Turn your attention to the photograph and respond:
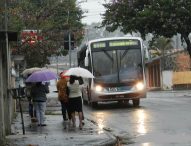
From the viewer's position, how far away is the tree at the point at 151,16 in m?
40.7

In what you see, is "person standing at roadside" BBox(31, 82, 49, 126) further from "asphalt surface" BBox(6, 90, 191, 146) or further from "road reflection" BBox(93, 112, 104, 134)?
"road reflection" BBox(93, 112, 104, 134)

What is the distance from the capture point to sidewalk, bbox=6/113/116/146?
546 inches

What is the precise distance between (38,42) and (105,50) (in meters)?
5.25

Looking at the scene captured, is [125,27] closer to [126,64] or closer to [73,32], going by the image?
[73,32]

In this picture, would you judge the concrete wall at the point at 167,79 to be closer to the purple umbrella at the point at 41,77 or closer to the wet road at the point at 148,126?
the wet road at the point at 148,126

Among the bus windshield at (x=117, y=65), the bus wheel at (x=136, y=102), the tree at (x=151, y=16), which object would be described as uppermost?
the tree at (x=151, y=16)

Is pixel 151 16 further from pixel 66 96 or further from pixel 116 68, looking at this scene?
pixel 66 96

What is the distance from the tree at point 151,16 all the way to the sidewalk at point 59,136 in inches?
900

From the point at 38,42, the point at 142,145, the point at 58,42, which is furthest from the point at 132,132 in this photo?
the point at 58,42

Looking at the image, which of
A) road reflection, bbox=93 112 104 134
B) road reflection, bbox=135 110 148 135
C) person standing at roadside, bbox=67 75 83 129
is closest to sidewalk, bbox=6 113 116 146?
road reflection, bbox=93 112 104 134

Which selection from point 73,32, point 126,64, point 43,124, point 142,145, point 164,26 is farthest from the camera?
point 164,26

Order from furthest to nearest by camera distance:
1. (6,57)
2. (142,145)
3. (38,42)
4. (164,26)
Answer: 1. (164,26)
2. (38,42)
3. (6,57)
4. (142,145)

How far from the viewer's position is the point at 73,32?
3822 centimetres

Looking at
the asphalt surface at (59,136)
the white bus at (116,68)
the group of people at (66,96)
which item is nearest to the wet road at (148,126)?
the asphalt surface at (59,136)
